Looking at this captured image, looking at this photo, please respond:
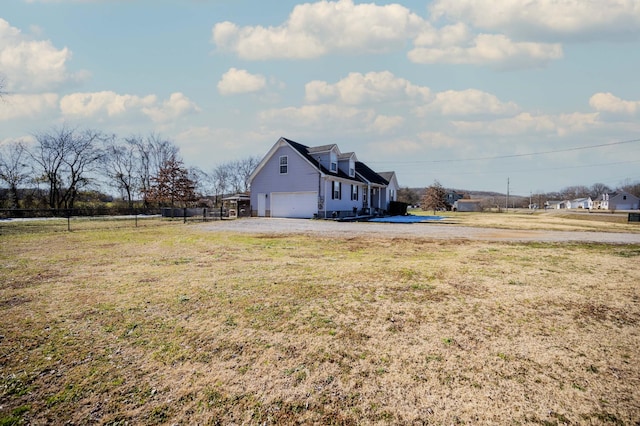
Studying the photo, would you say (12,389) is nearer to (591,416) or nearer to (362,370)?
(362,370)

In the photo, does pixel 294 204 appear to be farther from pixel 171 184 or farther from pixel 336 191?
pixel 171 184

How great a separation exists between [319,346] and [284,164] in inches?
935

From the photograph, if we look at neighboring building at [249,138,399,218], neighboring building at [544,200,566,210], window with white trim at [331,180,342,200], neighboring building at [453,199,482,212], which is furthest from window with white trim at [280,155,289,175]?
neighboring building at [544,200,566,210]

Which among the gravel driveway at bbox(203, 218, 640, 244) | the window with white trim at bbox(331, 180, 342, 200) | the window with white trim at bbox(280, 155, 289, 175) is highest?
the window with white trim at bbox(280, 155, 289, 175)

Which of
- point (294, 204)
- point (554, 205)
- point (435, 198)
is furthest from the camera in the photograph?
point (554, 205)

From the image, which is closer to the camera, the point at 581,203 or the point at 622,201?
the point at 622,201

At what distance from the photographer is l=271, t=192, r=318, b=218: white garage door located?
25136 mm

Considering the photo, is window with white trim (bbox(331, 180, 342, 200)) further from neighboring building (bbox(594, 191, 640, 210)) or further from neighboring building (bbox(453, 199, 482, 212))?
neighboring building (bbox(594, 191, 640, 210))

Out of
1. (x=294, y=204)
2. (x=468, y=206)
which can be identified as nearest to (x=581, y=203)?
(x=468, y=206)

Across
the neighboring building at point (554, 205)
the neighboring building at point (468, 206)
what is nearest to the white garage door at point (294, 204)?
the neighboring building at point (468, 206)

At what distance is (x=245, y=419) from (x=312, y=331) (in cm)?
150

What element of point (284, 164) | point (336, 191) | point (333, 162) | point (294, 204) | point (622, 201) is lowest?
point (294, 204)

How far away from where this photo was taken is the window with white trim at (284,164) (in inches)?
1024

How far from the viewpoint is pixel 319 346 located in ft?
10.9
